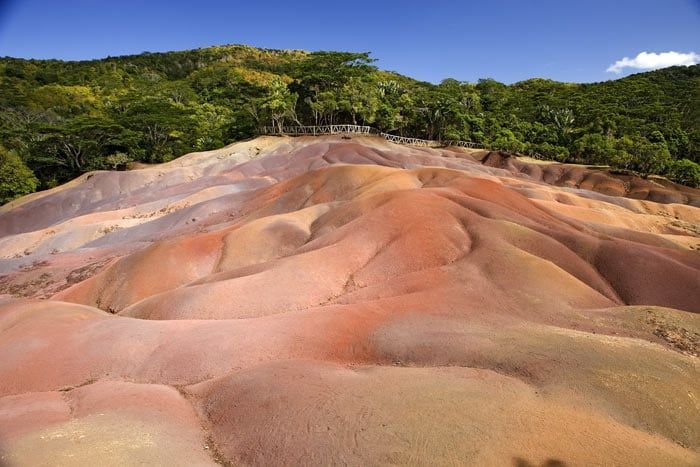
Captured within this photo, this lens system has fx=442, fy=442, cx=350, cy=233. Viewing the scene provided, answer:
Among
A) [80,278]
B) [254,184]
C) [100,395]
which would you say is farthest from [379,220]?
[254,184]

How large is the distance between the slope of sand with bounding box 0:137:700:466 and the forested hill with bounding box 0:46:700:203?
37.8 m

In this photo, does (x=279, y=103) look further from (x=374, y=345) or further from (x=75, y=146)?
(x=374, y=345)

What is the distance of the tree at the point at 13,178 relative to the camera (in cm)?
5059

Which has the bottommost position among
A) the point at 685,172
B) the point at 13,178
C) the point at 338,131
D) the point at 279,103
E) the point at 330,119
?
the point at 13,178

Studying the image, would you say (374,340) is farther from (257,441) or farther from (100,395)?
(100,395)

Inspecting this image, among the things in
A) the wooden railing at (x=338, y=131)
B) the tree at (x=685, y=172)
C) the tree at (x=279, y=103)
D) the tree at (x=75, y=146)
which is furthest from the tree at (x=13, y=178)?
the tree at (x=685, y=172)

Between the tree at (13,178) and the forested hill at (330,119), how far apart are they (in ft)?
0.40

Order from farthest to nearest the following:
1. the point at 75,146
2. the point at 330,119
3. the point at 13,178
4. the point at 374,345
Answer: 1. the point at 330,119
2. the point at 75,146
3. the point at 13,178
4. the point at 374,345

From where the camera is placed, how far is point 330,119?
226ft

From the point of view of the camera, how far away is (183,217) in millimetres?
36969

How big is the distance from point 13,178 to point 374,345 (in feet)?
184

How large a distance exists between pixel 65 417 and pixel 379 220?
1462 cm

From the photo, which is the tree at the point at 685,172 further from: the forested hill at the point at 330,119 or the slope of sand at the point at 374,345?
the slope of sand at the point at 374,345

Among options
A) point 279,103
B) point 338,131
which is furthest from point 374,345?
point 279,103
